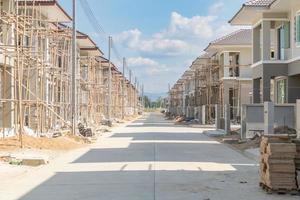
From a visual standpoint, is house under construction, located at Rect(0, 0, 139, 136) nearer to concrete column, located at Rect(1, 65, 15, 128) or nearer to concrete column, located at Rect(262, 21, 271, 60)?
concrete column, located at Rect(1, 65, 15, 128)

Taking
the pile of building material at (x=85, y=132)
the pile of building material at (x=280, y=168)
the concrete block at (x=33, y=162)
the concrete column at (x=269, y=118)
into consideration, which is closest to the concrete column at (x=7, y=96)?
the pile of building material at (x=85, y=132)

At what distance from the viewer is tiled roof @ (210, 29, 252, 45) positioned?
161ft

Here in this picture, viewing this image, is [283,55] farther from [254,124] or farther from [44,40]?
[44,40]

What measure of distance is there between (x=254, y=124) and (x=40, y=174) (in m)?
14.6

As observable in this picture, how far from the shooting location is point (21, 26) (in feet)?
74.0

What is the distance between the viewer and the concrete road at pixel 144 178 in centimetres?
1113

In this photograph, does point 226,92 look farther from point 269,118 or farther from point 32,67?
point 269,118

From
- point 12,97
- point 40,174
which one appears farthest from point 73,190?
point 12,97

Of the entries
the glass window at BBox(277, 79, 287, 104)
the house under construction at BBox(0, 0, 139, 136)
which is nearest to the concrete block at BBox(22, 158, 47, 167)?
the house under construction at BBox(0, 0, 139, 136)

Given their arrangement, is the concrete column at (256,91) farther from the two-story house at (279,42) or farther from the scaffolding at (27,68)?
the scaffolding at (27,68)

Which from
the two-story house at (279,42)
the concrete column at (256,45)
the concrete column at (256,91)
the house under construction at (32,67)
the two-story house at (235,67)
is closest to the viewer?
the house under construction at (32,67)

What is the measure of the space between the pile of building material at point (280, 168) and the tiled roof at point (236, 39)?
125 ft

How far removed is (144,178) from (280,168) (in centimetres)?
362

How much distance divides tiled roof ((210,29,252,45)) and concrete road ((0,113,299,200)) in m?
29.1
